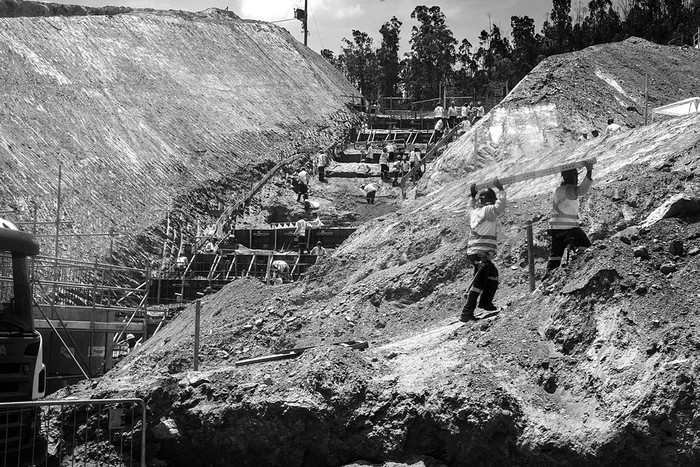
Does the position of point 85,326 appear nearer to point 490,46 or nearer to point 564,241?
point 564,241

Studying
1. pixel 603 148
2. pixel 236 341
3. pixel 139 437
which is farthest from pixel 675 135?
pixel 139 437

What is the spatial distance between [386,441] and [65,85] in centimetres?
3265

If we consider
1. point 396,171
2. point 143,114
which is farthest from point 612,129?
point 143,114

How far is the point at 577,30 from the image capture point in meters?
63.4

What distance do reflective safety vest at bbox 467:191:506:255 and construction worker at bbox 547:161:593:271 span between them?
66 centimetres

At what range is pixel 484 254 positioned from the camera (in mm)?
11086

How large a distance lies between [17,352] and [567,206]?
617cm

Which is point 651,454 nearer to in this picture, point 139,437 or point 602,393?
point 602,393

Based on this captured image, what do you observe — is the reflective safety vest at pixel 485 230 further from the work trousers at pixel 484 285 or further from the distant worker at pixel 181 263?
the distant worker at pixel 181 263

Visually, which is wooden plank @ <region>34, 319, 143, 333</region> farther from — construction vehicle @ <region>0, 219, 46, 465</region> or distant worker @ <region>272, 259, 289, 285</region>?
distant worker @ <region>272, 259, 289, 285</region>

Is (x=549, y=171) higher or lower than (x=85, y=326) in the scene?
higher

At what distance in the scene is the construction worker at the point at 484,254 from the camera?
11.0 metres

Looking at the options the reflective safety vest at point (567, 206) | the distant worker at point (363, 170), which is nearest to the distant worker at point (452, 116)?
the distant worker at point (363, 170)

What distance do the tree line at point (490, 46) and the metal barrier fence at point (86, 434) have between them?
48.8 metres
